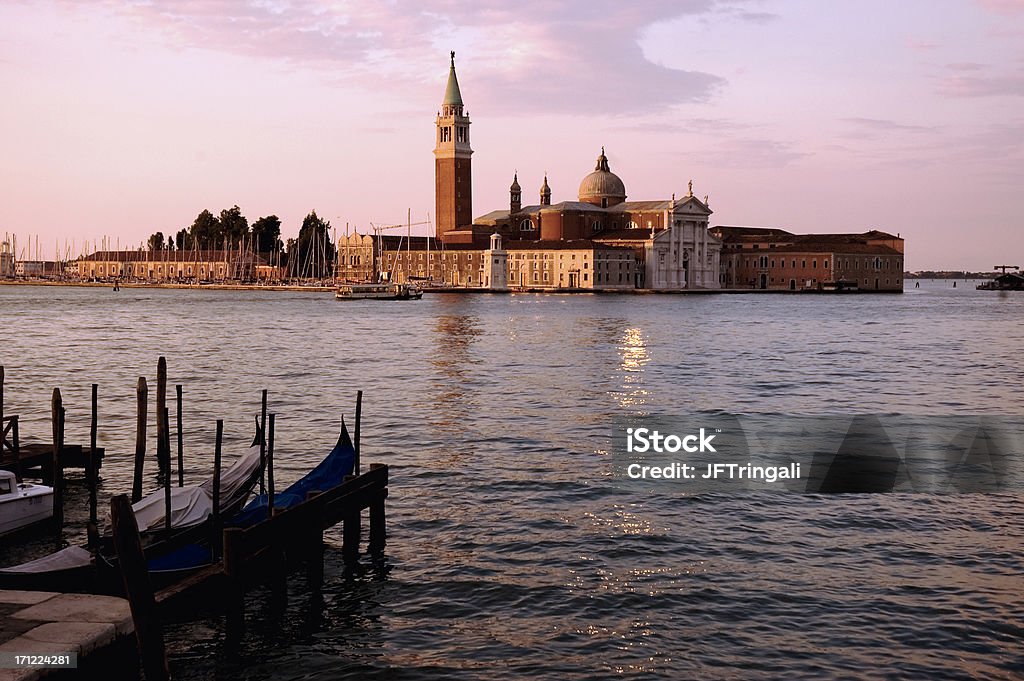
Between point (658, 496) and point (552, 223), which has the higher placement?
point (552, 223)

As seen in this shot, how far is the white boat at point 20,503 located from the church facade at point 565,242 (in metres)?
115

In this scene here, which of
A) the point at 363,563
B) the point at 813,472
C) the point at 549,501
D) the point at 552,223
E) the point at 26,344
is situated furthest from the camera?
the point at 552,223

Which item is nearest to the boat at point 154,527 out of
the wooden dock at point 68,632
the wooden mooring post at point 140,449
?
the wooden dock at point 68,632

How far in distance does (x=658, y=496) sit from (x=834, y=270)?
131 m

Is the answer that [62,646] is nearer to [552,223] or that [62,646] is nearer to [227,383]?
[227,383]

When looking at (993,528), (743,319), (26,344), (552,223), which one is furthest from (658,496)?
(552,223)

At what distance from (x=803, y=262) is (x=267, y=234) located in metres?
71.6

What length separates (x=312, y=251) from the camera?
477 ft

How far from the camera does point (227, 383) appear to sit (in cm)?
2973

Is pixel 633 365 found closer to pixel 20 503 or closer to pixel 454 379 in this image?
pixel 454 379

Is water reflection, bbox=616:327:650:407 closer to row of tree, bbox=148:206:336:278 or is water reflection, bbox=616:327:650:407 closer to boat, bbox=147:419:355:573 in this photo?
boat, bbox=147:419:355:573

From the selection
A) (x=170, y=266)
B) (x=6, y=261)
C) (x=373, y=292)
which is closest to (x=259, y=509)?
(x=373, y=292)

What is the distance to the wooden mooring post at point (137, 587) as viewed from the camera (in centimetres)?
784

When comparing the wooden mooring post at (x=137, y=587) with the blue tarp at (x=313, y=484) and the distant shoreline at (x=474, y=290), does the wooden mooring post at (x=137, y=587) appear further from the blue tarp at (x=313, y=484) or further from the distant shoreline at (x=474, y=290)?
the distant shoreline at (x=474, y=290)
